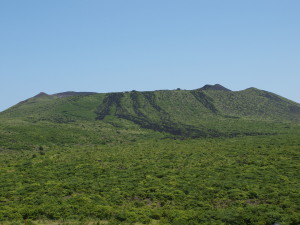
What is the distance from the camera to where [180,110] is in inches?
5507

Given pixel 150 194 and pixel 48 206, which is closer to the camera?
pixel 48 206

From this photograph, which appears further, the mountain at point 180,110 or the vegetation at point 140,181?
the mountain at point 180,110

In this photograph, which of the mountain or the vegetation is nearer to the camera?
the vegetation

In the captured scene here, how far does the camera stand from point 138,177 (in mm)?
39875

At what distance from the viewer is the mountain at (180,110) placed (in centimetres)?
10824

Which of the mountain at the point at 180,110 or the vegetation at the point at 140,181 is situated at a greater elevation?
the mountain at the point at 180,110

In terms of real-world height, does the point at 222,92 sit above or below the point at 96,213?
above

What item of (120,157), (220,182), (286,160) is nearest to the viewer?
(220,182)

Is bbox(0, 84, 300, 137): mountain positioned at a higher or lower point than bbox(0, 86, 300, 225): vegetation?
higher

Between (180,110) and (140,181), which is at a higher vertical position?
(180,110)

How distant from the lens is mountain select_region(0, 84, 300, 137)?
355ft

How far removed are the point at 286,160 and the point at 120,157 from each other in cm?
2773

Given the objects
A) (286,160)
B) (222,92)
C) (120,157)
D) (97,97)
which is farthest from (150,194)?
(222,92)

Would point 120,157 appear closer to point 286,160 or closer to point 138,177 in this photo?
point 138,177
